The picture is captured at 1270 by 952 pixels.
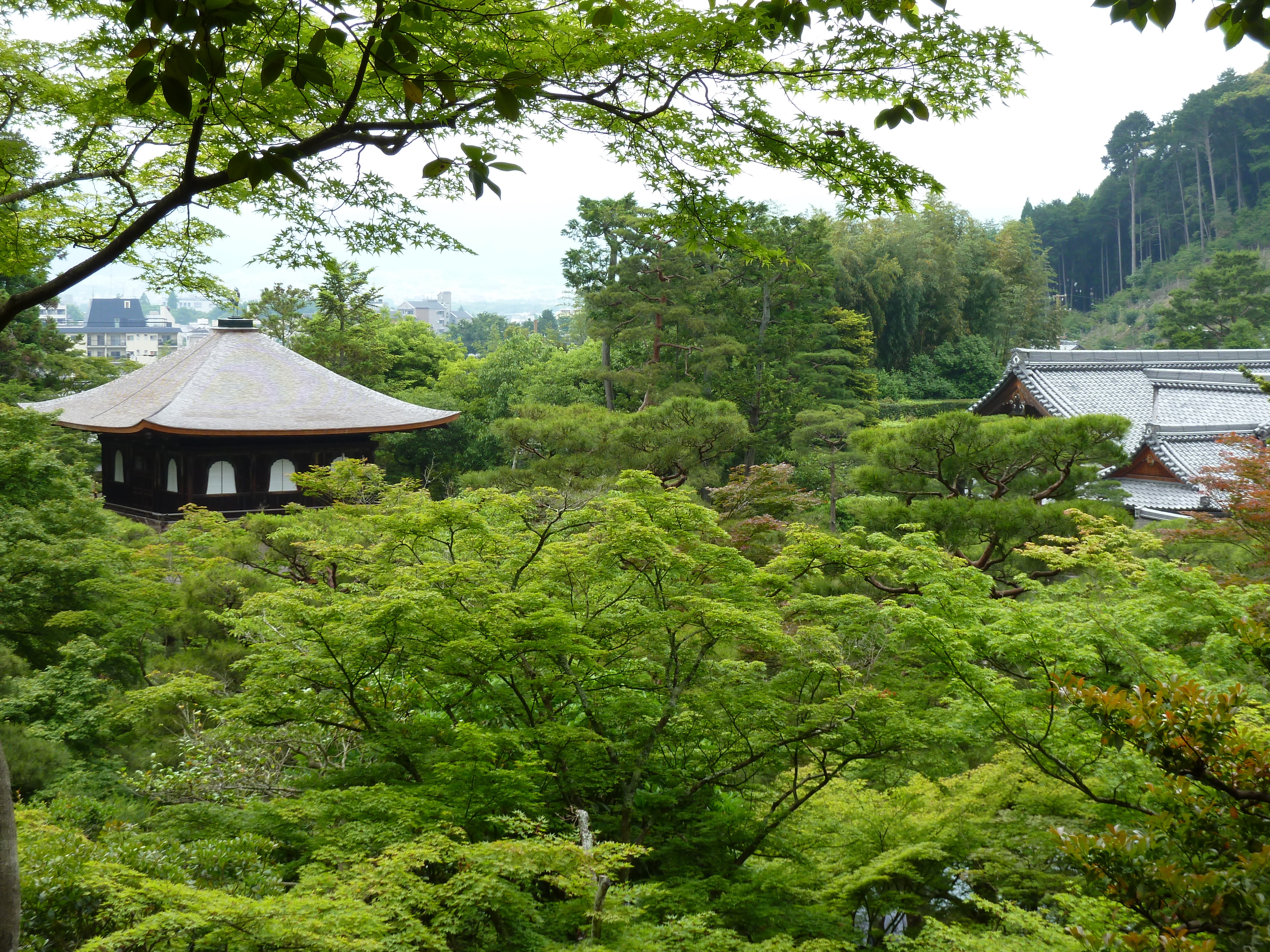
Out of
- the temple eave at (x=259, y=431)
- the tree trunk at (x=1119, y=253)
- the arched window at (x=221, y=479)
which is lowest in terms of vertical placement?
the arched window at (x=221, y=479)

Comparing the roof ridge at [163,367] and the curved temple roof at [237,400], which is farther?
the roof ridge at [163,367]

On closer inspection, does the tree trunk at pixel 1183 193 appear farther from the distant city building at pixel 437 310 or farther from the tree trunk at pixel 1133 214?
the distant city building at pixel 437 310

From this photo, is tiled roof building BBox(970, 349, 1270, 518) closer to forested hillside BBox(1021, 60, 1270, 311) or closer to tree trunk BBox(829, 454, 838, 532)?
tree trunk BBox(829, 454, 838, 532)

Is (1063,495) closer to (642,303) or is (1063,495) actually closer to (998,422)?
(998,422)

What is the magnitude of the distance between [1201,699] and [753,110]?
264 cm

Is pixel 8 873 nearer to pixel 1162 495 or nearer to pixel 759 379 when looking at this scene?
pixel 1162 495

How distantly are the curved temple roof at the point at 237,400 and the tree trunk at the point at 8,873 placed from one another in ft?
50.7

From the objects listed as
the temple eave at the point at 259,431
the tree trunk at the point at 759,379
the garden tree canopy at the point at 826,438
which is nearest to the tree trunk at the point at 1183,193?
the tree trunk at the point at 759,379

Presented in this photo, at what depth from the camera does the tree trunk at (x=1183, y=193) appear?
5053 centimetres

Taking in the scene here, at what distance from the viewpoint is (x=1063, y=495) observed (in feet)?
34.6

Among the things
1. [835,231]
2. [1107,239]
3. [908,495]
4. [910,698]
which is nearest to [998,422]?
[908,495]

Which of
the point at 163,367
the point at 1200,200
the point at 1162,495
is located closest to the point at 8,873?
the point at 1162,495

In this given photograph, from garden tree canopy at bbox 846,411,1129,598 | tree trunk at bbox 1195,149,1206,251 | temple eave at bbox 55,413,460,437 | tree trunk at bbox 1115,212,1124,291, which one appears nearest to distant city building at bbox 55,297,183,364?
temple eave at bbox 55,413,460,437

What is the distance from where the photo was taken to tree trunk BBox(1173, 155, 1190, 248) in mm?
50531
